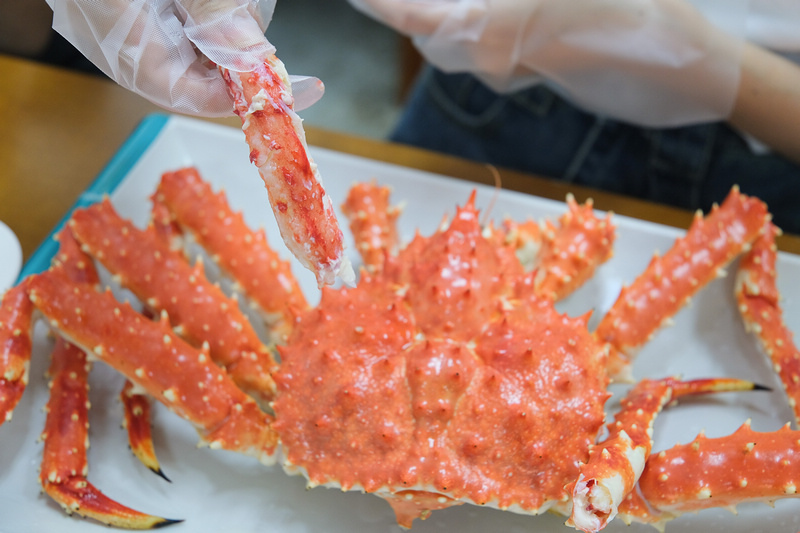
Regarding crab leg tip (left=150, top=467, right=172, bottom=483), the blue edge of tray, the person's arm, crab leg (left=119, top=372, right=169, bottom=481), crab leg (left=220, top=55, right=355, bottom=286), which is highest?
crab leg (left=220, top=55, right=355, bottom=286)

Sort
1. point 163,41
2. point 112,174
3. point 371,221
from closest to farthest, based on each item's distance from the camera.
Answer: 1. point 163,41
2. point 371,221
3. point 112,174

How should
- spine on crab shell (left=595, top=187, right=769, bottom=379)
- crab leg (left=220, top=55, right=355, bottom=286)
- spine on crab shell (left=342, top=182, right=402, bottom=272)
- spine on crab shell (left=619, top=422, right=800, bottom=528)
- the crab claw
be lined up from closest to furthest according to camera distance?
crab leg (left=220, top=55, right=355, bottom=286)
spine on crab shell (left=619, top=422, right=800, bottom=528)
the crab claw
spine on crab shell (left=595, top=187, right=769, bottom=379)
spine on crab shell (left=342, top=182, right=402, bottom=272)

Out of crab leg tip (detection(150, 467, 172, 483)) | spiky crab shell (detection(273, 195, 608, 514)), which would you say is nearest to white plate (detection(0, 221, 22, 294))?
crab leg tip (detection(150, 467, 172, 483))

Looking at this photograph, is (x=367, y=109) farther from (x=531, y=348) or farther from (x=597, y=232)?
(x=531, y=348)

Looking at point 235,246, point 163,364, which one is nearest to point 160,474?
point 163,364

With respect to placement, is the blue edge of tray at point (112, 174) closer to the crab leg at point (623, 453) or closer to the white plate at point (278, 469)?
the white plate at point (278, 469)

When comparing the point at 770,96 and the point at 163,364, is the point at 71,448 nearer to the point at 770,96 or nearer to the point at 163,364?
the point at 163,364

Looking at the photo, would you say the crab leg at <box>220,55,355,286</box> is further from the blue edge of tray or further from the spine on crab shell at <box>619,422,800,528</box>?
the blue edge of tray
